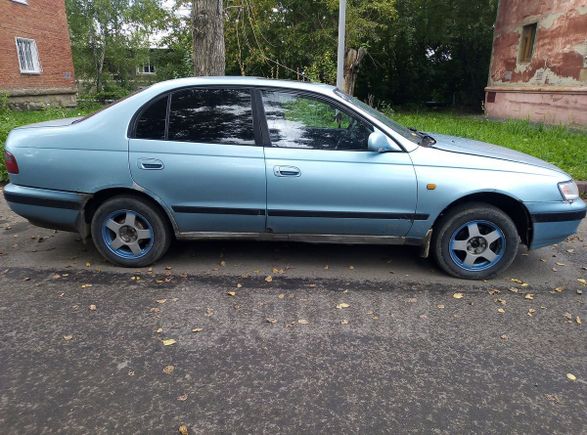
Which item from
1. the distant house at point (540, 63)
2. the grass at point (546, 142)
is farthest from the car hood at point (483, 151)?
the distant house at point (540, 63)

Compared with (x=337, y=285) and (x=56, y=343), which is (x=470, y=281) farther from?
(x=56, y=343)

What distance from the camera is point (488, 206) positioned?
4.02 meters

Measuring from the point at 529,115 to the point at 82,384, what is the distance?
16.0m

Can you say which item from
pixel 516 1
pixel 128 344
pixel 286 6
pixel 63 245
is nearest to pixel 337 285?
pixel 128 344

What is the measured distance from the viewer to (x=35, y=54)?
69.3 feet

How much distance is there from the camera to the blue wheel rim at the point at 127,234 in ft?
13.6

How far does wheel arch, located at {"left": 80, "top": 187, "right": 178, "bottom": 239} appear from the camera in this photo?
4.09 m

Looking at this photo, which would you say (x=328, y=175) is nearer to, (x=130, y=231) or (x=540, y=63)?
(x=130, y=231)

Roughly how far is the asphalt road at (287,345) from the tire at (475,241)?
16 cm

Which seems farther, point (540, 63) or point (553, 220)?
point (540, 63)

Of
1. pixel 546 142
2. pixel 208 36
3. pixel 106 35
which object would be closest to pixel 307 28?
pixel 546 142

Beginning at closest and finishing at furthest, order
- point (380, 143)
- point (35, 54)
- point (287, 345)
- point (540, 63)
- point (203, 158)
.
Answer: point (287, 345) < point (380, 143) < point (203, 158) < point (540, 63) < point (35, 54)

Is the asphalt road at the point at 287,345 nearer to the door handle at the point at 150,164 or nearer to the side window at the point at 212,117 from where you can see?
the door handle at the point at 150,164

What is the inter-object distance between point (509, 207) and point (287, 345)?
8.07 feet
